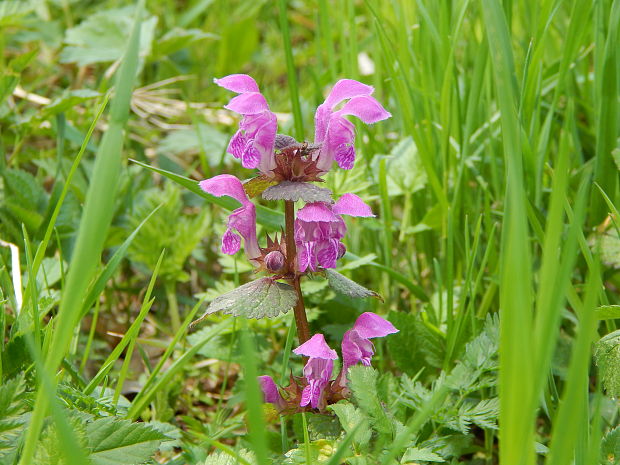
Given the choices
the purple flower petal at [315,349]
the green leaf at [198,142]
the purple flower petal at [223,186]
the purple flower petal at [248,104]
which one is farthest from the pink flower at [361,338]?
the green leaf at [198,142]

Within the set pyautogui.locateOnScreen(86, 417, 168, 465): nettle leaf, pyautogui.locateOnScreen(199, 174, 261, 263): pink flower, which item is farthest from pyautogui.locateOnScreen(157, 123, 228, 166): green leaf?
pyautogui.locateOnScreen(86, 417, 168, 465): nettle leaf

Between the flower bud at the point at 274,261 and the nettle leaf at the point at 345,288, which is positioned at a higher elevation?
the flower bud at the point at 274,261

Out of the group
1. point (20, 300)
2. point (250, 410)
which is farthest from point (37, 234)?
point (250, 410)

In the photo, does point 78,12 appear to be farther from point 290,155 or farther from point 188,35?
point 290,155

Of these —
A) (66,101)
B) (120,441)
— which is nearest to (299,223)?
(120,441)

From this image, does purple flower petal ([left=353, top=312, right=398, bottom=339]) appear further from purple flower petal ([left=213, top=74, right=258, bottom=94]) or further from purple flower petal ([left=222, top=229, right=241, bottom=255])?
purple flower petal ([left=213, top=74, right=258, bottom=94])

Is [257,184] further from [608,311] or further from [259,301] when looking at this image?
[608,311]

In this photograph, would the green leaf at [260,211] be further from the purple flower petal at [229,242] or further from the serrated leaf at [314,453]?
the serrated leaf at [314,453]
